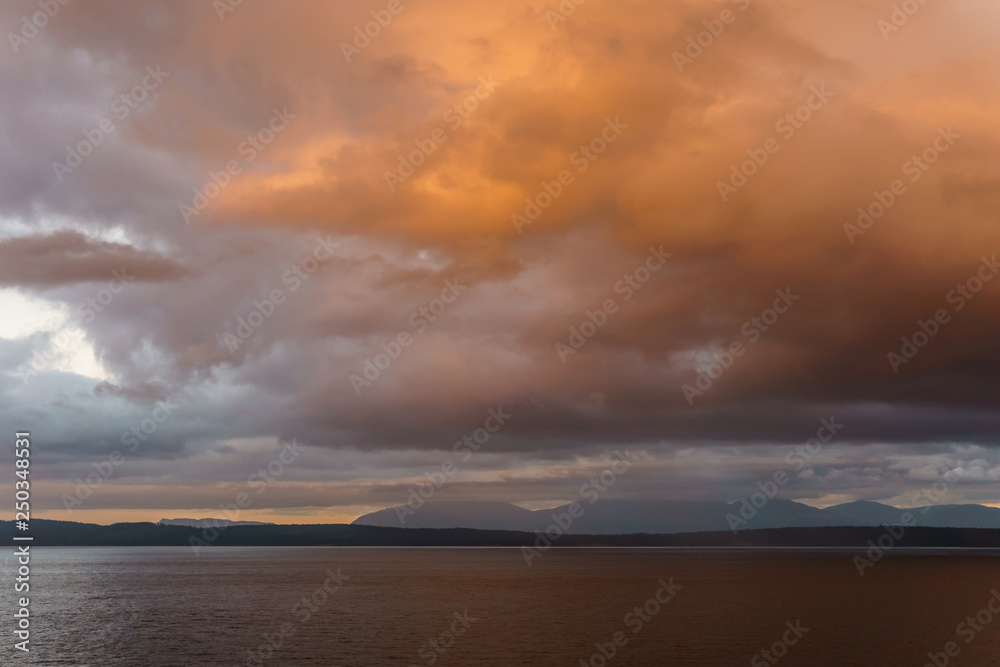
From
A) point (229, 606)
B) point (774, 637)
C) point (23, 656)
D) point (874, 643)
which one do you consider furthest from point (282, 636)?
point (874, 643)

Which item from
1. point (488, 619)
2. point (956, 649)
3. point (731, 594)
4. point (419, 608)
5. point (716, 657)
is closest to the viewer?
point (716, 657)

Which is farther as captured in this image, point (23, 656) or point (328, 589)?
point (328, 589)

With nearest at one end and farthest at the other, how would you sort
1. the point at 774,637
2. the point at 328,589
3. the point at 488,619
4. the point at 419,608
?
the point at 774,637
the point at 488,619
the point at 419,608
the point at 328,589

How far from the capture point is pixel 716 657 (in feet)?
264

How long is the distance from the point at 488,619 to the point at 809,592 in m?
84.7

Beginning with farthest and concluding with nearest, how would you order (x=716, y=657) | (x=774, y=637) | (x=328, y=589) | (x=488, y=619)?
(x=328, y=589) → (x=488, y=619) → (x=774, y=637) → (x=716, y=657)

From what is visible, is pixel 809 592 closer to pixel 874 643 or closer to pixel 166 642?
pixel 874 643

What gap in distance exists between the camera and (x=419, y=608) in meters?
129

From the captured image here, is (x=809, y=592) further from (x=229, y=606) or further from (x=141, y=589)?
(x=141, y=589)

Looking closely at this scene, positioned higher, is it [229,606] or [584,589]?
[229,606]

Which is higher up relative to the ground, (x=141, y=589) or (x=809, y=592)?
(x=141, y=589)

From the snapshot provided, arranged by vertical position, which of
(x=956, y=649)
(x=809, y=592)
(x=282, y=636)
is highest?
(x=282, y=636)

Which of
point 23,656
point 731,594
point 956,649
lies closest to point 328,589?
point 731,594

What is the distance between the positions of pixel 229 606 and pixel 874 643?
9914 cm
